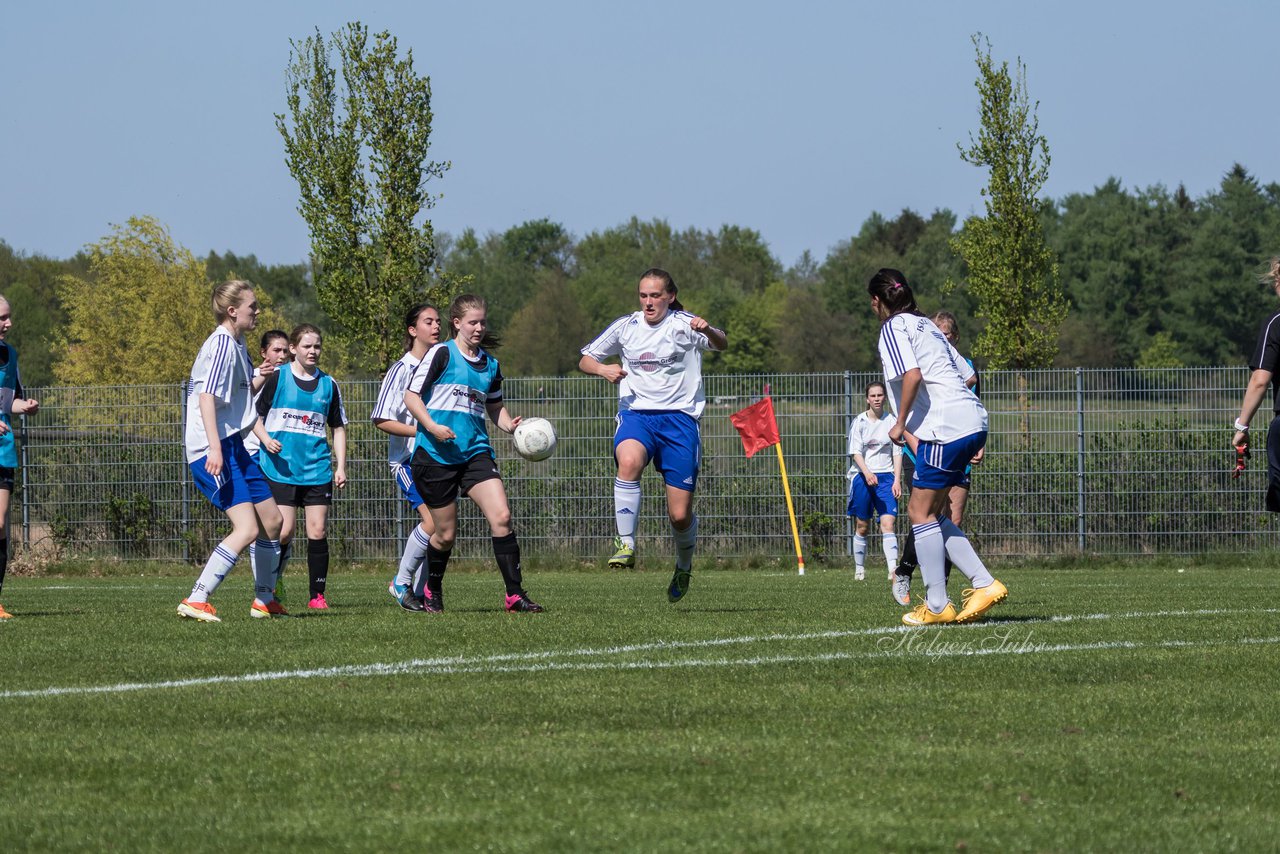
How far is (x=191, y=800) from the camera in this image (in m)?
4.07

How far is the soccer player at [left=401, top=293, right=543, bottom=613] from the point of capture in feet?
32.0

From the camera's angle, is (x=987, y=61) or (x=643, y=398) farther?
(x=987, y=61)

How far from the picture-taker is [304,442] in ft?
37.7

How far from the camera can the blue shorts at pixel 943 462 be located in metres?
8.35

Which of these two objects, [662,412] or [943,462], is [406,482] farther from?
[943,462]

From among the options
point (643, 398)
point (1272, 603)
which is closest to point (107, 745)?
point (643, 398)

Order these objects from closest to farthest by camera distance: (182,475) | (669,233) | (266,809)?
1. (266,809)
2. (182,475)
3. (669,233)

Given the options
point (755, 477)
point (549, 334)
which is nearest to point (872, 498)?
point (755, 477)

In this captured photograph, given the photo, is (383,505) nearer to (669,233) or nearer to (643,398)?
(643,398)

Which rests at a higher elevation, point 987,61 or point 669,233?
point 669,233

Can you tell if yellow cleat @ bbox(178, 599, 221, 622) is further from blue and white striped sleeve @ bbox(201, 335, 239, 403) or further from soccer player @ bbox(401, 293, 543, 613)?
soccer player @ bbox(401, 293, 543, 613)

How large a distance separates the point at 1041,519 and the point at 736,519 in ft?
12.5

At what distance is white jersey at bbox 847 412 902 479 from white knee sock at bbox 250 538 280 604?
7.67 metres

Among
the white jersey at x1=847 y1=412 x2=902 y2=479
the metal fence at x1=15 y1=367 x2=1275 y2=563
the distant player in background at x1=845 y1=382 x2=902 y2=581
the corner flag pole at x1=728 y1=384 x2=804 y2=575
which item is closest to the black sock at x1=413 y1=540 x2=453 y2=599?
the distant player in background at x1=845 y1=382 x2=902 y2=581
